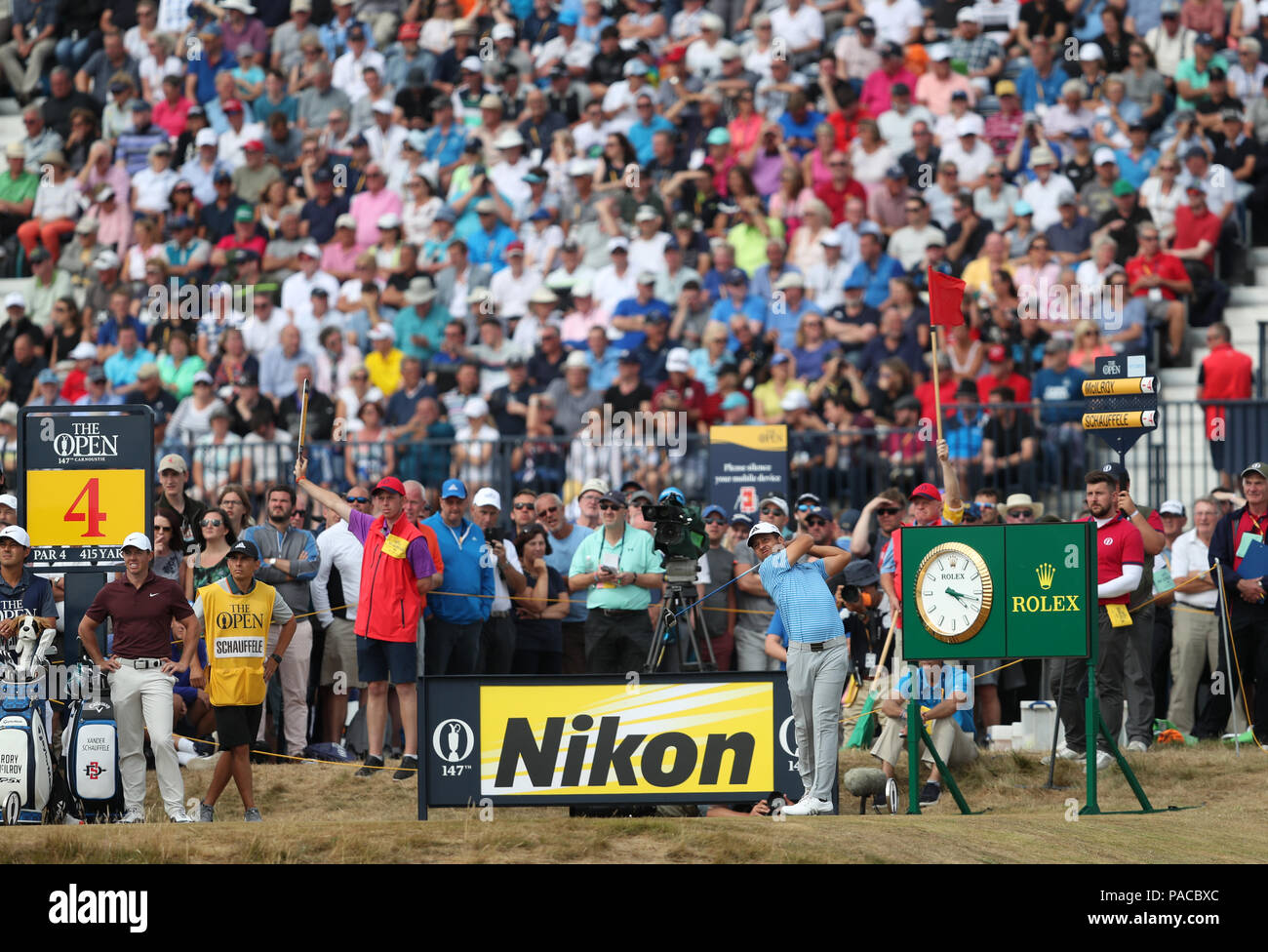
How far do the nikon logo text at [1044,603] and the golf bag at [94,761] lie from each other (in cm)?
588

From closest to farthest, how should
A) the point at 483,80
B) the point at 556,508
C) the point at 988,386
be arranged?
the point at 556,508
the point at 988,386
the point at 483,80

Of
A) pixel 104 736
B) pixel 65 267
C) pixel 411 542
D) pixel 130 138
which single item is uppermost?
pixel 130 138

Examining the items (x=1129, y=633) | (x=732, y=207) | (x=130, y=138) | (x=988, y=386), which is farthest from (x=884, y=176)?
(x=130, y=138)

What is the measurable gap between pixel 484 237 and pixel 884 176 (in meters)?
4.62

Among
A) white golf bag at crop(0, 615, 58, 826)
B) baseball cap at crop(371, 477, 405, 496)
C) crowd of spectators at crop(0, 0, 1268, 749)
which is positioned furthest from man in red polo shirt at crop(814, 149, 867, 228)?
white golf bag at crop(0, 615, 58, 826)

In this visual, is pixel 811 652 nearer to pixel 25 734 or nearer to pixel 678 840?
pixel 678 840

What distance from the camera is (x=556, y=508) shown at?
1681 centimetres

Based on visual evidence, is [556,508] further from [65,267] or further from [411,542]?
[65,267]

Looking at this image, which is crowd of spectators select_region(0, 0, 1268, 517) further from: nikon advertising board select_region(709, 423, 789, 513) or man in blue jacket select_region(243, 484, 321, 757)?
man in blue jacket select_region(243, 484, 321, 757)

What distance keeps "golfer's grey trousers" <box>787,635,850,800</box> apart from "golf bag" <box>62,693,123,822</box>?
14.6 feet

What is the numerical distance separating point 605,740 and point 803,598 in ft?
5.82

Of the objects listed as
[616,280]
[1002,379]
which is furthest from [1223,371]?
[616,280]

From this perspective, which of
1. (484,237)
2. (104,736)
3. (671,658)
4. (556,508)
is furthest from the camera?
(484,237)

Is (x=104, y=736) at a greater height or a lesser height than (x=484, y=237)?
lesser
